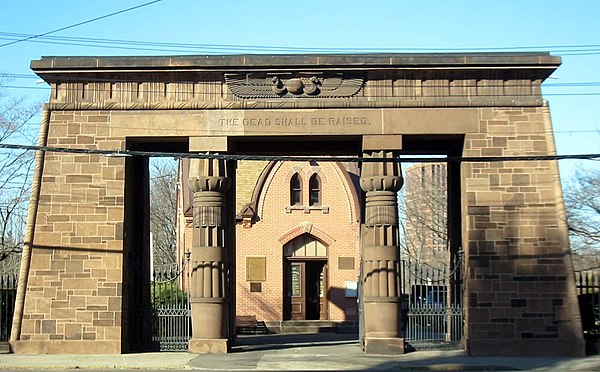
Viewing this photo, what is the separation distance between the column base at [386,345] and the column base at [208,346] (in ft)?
11.9

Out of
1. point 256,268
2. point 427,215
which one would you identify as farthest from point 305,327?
point 427,215

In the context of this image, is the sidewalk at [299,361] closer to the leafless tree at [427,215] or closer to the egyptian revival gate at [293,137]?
the egyptian revival gate at [293,137]

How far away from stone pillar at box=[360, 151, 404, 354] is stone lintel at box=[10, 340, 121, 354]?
20.9 feet

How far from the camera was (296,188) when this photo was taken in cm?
3972

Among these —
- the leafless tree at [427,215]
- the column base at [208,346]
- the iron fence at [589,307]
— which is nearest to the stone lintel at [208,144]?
the column base at [208,346]

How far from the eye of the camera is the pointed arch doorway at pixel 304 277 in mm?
38781

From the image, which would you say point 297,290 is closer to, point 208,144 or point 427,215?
point 208,144

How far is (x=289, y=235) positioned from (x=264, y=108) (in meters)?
16.0

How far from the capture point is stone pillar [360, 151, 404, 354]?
73.7 feet

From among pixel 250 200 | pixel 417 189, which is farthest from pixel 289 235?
pixel 417 189

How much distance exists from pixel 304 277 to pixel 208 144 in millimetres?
16806

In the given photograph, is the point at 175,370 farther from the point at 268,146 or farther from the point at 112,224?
the point at 268,146

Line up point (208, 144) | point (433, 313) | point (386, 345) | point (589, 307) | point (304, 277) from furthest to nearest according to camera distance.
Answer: point (304, 277), point (433, 313), point (589, 307), point (208, 144), point (386, 345)

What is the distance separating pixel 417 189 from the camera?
79125mm
